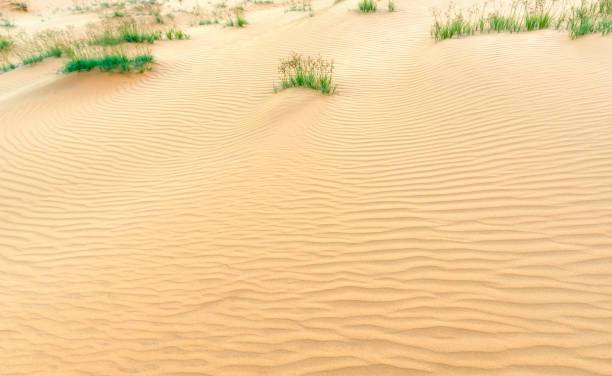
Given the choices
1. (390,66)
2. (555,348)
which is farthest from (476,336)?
(390,66)

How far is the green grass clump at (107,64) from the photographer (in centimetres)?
820

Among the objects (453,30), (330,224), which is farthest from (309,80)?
(330,224)

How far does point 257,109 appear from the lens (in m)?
6.45

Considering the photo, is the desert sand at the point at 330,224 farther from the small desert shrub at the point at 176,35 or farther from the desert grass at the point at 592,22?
the small desert shrub at the point at 176,35

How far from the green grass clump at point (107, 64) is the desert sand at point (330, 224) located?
4.98ft

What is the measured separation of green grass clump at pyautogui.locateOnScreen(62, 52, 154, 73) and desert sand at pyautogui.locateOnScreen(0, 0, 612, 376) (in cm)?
152

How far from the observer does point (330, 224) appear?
354 cm

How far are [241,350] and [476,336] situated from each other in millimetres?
1726

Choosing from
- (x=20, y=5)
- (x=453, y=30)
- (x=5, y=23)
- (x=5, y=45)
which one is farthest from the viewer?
A: (x=20, y=5)

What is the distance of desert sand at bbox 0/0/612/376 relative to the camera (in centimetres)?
242

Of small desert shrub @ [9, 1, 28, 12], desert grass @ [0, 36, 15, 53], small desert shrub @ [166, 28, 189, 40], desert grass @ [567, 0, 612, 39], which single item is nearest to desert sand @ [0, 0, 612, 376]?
desert grass @ [567, 0, 612, 39]

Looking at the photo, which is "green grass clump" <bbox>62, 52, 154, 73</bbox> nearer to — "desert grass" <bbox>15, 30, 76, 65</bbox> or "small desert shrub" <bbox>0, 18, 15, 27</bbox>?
"desert grass" <bbox>15, 30, 76, 65</bbox>

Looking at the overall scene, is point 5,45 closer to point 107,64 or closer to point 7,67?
point 7,67

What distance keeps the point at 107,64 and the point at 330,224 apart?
7928 mm
